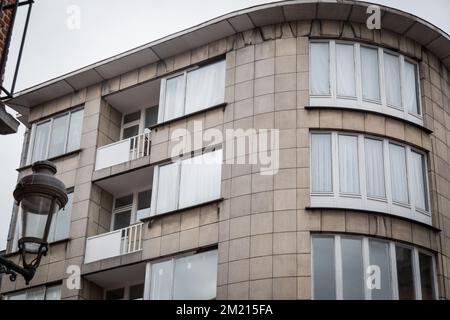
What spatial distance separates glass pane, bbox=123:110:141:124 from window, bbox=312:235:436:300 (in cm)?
900

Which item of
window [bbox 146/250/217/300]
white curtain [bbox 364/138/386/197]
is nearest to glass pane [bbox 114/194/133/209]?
window [bbox 146/250/217/300]

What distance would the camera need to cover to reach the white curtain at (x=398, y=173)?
69.4 ft

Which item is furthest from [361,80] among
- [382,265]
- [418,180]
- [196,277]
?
[196,277]

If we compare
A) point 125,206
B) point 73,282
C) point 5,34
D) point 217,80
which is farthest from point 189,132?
point 5,34

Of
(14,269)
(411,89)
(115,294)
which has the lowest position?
(14,269)

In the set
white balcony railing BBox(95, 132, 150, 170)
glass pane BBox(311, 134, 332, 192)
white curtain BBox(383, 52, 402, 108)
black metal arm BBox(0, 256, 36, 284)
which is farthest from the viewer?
white balcony railing BBox(95, 132, 150, 170)

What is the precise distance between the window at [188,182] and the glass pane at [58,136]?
4.72m

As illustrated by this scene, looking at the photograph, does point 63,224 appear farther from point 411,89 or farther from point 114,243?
point 411,89

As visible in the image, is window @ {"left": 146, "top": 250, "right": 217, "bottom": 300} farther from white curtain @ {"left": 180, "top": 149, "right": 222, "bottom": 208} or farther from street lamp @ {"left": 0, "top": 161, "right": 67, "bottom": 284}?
street lamp @ {"left": 0, "top": 161, "right": 67, "bottom": 284}

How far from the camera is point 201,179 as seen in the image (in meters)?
22.0

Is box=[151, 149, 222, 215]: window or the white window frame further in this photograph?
the white window frame

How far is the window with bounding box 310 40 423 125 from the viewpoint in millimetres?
21750

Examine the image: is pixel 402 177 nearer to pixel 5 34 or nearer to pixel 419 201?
pixel 419 201

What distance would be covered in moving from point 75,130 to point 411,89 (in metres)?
10.9
